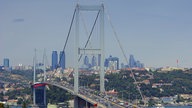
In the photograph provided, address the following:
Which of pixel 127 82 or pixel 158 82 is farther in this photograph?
pixel 158 82

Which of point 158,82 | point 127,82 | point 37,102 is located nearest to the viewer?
point 37,102

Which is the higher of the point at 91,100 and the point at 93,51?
the point at 93,51

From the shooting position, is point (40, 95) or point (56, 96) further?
point (56, 96)

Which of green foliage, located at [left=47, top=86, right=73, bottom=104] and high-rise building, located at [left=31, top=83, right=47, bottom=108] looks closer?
high-rise building, located at [left=31, top=83, right=47, bottom=108]

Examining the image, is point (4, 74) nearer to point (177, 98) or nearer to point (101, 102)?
point (177, 98)

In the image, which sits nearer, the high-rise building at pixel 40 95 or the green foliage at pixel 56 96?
the high-rise building at pixel 40 95

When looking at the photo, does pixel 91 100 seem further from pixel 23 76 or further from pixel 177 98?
pixel 23 76

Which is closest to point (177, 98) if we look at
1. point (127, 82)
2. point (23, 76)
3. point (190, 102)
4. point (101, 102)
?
point (190, 102)

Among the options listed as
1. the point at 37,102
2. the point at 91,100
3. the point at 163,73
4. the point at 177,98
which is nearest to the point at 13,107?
the point at 37,102

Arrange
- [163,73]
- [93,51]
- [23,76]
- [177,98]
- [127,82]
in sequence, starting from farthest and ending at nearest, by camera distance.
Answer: [23,76]
[163,73]
[177,98]
[127,82]
[93,51]
